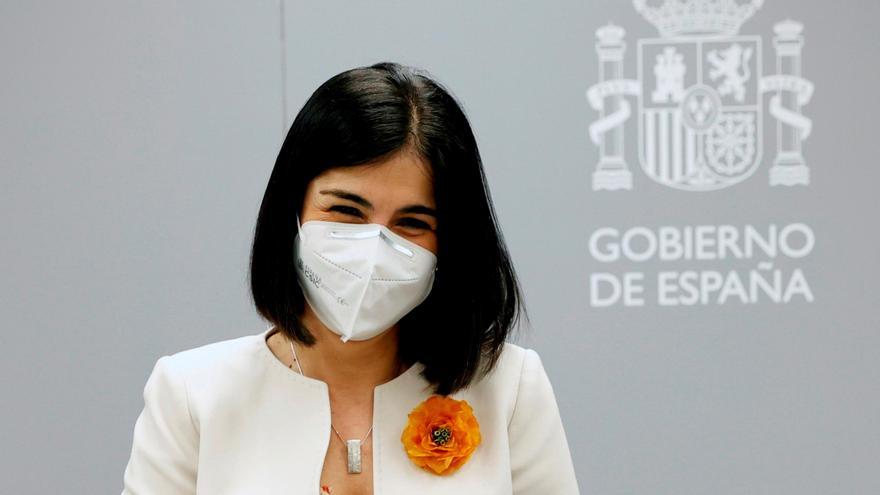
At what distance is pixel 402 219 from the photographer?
1485 millimetres

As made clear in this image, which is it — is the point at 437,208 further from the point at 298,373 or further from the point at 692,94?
the point at 692,94

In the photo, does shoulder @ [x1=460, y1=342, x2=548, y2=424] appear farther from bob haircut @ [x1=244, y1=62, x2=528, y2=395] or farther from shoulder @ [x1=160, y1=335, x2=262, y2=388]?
shoulder @ [x1=160, y1=335, x2=262, y2=388]

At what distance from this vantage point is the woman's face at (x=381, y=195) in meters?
1.45

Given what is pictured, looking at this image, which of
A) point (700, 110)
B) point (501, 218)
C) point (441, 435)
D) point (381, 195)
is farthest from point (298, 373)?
point (700, 110)

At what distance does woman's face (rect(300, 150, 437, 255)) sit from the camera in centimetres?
145

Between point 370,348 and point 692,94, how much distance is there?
150 centimetres

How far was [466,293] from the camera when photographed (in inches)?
62.8

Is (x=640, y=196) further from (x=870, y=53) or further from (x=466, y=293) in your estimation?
(x=466, y=293)

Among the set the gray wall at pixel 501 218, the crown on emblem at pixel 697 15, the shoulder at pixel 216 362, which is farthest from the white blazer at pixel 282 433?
the crown on emblem at pixel 697 15

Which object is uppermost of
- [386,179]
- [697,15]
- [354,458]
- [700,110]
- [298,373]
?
[697,15]

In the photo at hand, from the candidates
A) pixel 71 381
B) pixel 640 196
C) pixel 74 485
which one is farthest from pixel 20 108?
pixel 640 196

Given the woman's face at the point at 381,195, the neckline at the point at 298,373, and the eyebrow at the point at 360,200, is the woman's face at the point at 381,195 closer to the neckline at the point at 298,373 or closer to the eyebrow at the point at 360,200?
the eyebrow at the point at 360,200

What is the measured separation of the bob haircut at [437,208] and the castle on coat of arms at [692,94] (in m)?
1.30

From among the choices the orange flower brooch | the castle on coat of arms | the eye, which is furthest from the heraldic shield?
the eye
